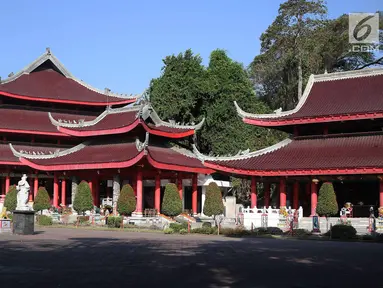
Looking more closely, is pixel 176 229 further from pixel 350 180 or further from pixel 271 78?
pixel 271 78

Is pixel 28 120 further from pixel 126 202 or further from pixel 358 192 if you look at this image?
pixel 358 192

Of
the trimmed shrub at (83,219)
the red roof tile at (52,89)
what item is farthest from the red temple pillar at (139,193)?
the red roof tile at (52,89)

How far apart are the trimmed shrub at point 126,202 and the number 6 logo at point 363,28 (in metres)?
30.5

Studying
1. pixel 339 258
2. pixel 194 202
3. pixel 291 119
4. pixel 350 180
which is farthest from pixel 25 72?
pixel 339 258

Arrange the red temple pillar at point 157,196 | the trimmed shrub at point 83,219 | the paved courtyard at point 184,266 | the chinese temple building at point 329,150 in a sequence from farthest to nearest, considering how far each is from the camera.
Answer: the red temple pillar at point 157,196 → the trimmed shrub at point 83,219 → the chinese temple building at point 329,150 → the paved courtyard at point 184,266

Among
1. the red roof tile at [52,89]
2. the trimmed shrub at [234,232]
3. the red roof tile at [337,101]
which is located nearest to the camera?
the trimmed shrub at [234,232]

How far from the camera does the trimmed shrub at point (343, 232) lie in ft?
94.8

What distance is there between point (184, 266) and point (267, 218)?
19337 mm

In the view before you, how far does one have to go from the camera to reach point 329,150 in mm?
37219

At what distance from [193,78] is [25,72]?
1641 cm

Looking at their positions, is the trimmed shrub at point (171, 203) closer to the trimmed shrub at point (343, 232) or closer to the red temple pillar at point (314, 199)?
the red temple pillar at point (314, 199)

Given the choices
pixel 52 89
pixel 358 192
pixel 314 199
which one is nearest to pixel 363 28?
pixel 358 192

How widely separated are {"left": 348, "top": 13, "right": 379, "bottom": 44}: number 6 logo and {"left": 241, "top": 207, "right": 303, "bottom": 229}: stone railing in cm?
2890

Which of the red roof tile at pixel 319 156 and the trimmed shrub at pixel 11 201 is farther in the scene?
the trimmed shrub at pixel 11 201
